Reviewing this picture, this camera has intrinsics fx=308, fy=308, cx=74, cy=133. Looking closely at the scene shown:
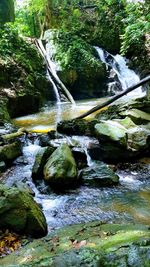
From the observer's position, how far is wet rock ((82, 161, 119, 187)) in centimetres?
A: 543

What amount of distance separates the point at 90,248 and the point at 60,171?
10.1ft

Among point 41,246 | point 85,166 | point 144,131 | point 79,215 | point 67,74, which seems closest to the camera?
point 41,246

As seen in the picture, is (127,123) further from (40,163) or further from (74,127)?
(40,163)

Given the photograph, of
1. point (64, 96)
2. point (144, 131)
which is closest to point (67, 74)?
point (64, 96)

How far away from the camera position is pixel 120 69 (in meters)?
16.4

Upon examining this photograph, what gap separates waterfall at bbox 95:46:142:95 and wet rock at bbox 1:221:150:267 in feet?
39.4

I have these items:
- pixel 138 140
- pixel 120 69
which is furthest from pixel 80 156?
pixel 120 69

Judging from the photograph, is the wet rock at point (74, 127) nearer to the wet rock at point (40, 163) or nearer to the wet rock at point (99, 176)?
the wet rock at point (40, 163)

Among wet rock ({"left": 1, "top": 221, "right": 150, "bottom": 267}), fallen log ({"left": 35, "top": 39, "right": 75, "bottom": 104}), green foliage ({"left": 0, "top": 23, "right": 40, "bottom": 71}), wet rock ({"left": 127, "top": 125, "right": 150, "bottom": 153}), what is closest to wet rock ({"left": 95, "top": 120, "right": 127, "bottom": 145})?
wet rock ({"left": 127, "top": 125, "right": 150, "bottom": 153})

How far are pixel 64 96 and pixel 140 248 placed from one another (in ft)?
38.9

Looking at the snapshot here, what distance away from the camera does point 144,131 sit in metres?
6.70

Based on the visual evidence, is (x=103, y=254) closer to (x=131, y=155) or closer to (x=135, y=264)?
(x=135, y=264)

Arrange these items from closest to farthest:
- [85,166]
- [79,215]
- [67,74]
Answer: [79,215]
[85,166]
[67,74]

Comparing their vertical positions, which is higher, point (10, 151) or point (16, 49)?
point (16, 49)
